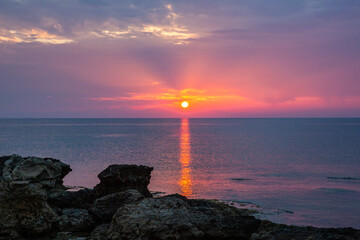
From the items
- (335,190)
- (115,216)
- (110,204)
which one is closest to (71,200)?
(110,204)

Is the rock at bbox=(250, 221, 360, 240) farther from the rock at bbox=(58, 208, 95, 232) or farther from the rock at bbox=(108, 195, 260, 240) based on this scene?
the rock at bbox=(58, 208, 95, 232)

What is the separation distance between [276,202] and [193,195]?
722 cm

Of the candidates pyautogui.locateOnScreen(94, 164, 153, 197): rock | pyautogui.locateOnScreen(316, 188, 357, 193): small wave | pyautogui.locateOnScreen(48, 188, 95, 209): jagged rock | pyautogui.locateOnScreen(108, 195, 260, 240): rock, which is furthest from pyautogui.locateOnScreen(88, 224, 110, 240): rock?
pyautogui.locateOnScreen(316, 188, 357, 193): small wave

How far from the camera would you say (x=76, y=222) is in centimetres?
1387

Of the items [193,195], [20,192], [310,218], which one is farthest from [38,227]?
[193,195]

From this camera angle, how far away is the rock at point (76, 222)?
13.6 meters

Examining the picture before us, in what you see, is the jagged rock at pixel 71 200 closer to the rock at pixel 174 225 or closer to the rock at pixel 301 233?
the rock at pixel 174 225

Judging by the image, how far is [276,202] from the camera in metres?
28.7

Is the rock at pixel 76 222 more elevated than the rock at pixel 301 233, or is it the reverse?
the rock at pixel 301 233

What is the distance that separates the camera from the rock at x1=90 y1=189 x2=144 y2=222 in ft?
43.3

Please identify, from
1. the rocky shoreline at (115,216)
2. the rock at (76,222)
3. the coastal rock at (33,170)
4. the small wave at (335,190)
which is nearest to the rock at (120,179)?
the rocky shoreline at (115,216)

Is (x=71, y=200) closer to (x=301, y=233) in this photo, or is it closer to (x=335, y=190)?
(x=301, y=233)

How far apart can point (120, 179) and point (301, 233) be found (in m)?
11.1

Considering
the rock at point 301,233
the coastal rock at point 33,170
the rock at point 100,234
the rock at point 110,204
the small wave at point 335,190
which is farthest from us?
Answer: the small wave at point 335,190
